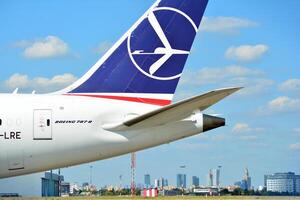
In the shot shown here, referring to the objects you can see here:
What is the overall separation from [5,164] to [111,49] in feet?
17.5

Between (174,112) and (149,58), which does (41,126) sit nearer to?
(174,112)

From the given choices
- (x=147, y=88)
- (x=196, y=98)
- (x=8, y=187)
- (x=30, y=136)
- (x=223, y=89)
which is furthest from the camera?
(x=8, y=187)

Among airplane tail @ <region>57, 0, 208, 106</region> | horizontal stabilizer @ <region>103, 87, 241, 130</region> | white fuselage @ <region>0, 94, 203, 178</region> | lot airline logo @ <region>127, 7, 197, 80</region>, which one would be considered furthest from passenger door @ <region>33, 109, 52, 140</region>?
lot airline logo @ <region>127, 7, 197, 80</region>

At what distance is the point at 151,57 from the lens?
21.3 m

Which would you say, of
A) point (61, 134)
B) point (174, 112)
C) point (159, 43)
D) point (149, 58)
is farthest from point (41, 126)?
point (159, 43)

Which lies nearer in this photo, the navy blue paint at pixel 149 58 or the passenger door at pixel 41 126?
the passenger door at pixel 41 126

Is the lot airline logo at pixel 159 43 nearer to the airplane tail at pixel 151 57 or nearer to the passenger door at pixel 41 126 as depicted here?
the airplane tail at pixel 151 57

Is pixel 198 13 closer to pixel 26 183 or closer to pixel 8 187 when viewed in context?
pixel 8 187

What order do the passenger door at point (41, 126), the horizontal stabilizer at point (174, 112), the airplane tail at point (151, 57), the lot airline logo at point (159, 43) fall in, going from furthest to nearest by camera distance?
the lot airline logo at point (159, 43), the airplane tail at point (151, 57), the passenger door at point (41, 126), the horizontal stabilizer at point (174, 112)

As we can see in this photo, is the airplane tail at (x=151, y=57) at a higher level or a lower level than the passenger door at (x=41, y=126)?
higher

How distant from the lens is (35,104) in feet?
65.1

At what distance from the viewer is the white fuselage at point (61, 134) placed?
1964cm

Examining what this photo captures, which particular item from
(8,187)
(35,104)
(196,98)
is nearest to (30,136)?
(35,104)

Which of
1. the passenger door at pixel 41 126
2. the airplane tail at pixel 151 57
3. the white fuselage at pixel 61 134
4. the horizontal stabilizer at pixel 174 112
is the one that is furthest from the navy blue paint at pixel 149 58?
the passenger door at pixel 41 126
